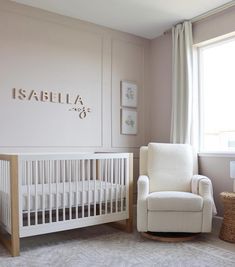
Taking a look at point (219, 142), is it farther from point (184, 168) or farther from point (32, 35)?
point (32, 35)

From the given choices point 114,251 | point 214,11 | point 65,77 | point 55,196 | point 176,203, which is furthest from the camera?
point 65,77

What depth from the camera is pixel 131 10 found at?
3.55 meters

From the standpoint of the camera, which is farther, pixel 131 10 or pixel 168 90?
pixel 168 90

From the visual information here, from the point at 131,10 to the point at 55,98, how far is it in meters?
1.38

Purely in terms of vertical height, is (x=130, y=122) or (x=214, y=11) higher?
(x=214, y=11)

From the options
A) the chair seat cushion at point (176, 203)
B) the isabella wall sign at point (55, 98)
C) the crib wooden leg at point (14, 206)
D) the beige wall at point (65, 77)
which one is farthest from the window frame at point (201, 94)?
the crib wooden leg at point (14, 206)

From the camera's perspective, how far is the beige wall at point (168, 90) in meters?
3.48

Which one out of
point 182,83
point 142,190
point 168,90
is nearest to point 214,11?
point 182,83

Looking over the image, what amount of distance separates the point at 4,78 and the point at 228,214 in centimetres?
270

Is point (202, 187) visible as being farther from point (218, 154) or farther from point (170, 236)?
point (218, 154)

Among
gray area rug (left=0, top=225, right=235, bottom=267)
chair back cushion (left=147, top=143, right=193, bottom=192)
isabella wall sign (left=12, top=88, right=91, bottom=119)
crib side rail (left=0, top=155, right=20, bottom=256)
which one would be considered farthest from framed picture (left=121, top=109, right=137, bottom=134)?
crib side rail (left=0, top=155, right=20, bottom=256)

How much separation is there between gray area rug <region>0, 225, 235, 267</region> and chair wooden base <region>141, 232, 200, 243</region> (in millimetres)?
53

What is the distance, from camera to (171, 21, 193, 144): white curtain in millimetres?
3756

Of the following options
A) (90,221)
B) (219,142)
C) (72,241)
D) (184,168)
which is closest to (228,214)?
(184,168)
